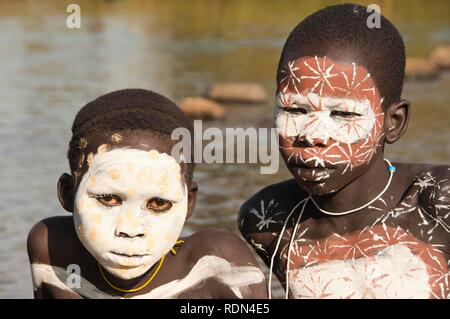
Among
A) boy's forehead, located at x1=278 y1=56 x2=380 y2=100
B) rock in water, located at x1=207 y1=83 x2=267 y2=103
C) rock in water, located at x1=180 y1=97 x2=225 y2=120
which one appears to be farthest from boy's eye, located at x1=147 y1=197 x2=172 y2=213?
rock in water, located at x1=207 y1=83 x2=267 y2=103

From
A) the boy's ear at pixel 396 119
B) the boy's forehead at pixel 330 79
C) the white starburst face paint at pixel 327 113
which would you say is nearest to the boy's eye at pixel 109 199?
the white starburst face paint at pixel 327 113

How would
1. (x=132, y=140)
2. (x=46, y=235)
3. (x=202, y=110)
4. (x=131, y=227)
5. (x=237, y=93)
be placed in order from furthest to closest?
(x=237, y=93) → (x=202, y=110) → (x=46, y=235) → (x=132, y=140) → (x=131, y=227)

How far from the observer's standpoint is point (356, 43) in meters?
5.52

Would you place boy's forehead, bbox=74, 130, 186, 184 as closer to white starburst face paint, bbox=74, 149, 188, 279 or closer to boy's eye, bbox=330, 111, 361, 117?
white starburst face paint, bbox=74, 149, 188, 279

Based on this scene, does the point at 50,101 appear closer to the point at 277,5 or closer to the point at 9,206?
the point at 9,206

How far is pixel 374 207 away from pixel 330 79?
0.73 m

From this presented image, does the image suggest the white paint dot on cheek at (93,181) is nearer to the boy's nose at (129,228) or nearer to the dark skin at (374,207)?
the boy's nose at (129,228)

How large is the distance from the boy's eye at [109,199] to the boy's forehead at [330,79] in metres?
1.14

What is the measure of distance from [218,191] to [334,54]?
26.7 ft

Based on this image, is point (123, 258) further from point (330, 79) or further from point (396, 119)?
point (396, 119)

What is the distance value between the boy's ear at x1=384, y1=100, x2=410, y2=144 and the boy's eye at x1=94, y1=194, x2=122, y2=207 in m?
1.52

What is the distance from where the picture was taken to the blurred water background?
43.6 ft

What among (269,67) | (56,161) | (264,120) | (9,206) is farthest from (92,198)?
(269,67)

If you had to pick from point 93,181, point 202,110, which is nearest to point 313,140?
point 93,181
